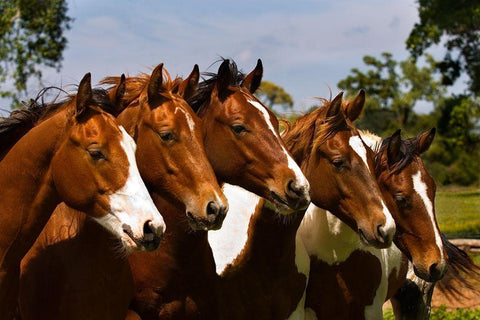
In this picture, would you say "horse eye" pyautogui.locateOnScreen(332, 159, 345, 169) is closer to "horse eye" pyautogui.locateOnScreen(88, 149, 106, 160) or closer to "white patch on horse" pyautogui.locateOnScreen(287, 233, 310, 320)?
"white patch on horse" pyautogui.locateOnScreen(287, 233, 310, 320)

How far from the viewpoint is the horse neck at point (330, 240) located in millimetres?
6047

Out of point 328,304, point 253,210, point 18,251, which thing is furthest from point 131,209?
point 328,304

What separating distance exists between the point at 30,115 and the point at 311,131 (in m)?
2.34

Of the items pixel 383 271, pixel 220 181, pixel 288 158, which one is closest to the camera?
pixel 288 158

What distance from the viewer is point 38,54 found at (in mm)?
22297

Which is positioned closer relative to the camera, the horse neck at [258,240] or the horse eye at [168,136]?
the horse eye at [168,136]

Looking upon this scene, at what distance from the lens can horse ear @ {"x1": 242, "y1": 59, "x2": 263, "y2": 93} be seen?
5.32 meters

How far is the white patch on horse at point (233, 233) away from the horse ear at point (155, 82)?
129 cm

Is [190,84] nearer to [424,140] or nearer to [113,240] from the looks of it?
[113,240]

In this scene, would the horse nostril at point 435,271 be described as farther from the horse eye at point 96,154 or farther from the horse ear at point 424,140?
the horse eye at point 96,154

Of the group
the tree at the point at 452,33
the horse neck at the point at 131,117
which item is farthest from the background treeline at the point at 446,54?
the horse neck at the point at 131,117

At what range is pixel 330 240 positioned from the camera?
605 centimetres

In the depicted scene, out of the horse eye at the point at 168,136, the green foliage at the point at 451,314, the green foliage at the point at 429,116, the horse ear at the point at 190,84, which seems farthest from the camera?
the green foliage at the point at 429,116

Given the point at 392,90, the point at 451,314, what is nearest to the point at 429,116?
the point at 392,90
